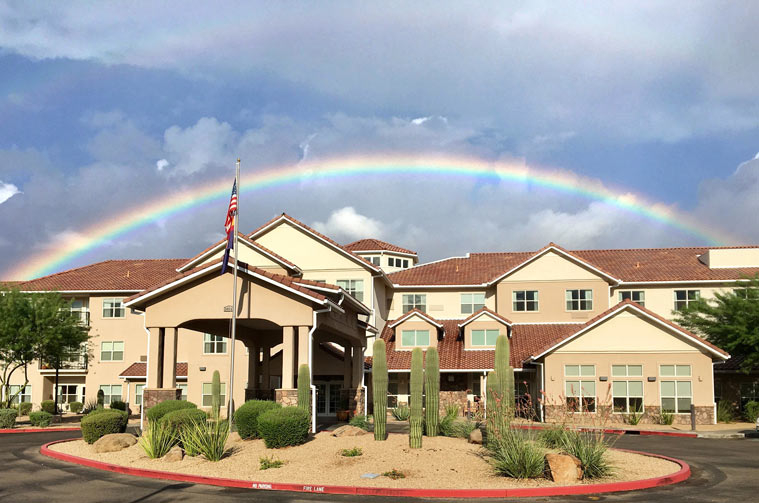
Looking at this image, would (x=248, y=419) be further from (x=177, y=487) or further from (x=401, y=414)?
(x=401, y=414)

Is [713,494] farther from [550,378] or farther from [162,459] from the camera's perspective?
[550,378]

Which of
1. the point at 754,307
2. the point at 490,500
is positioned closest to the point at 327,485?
the point at 490,500

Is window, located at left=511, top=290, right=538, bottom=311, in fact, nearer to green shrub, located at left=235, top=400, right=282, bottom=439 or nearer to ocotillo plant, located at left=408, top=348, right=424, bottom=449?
ocotillo plant, located at left=408, top=348, right=424, bottom=449

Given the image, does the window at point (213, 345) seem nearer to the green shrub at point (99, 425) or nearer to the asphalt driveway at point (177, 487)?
the green shrub at point (99, 425)

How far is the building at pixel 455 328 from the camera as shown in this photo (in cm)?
3744

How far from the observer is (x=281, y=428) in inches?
789

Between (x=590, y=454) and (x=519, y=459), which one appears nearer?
(x=519, y=459)

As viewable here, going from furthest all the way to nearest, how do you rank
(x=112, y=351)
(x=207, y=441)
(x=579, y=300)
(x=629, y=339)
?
1. (x=112, y=351)
2. (x=579, y=300)
3. (x=629, y=339)
4. (x=207, y=441)

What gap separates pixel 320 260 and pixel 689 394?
2275 centimetres

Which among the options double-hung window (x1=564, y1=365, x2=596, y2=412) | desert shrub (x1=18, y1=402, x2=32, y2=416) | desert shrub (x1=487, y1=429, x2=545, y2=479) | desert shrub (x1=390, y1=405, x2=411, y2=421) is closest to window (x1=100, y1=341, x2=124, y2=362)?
desert shrub (x1=18, y1=402, x2=32, y2=416)

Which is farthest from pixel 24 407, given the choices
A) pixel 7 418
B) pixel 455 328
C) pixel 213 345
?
pixel 455 328

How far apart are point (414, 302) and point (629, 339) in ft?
55.7

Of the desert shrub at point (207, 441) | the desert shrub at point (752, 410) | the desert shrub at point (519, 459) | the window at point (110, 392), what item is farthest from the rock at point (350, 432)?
the window at point (110, 392)

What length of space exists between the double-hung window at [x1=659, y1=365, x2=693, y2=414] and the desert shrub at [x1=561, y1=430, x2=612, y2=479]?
76.5 feet
